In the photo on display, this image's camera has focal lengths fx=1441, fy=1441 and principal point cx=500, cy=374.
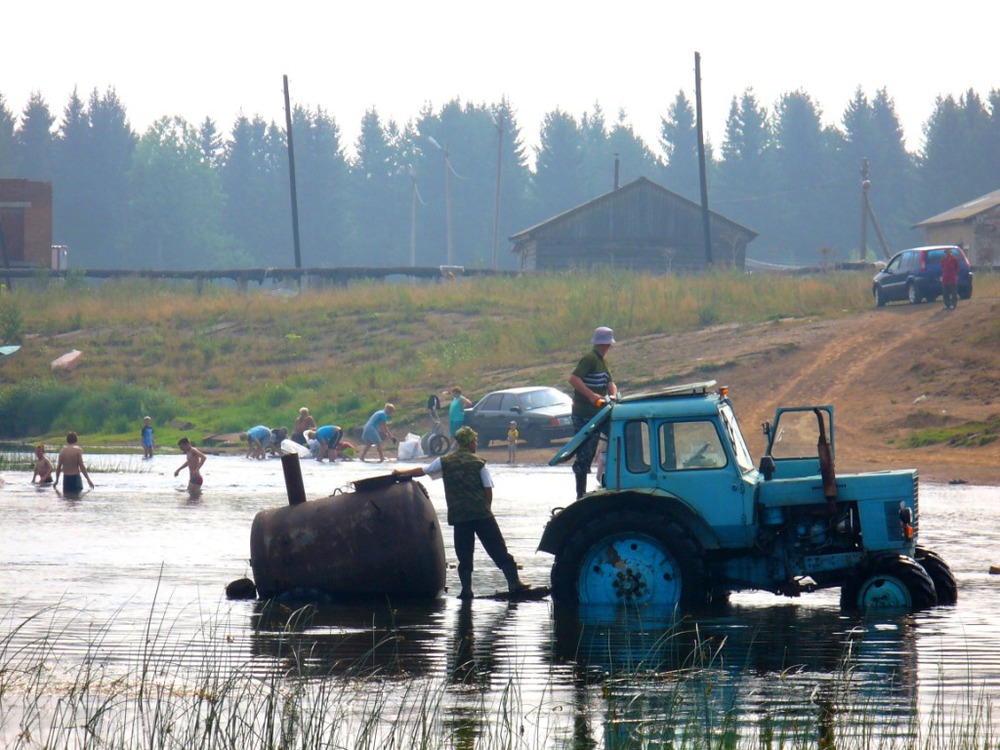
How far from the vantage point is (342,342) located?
4769 centimetres

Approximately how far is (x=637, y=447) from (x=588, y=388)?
2.62 meters

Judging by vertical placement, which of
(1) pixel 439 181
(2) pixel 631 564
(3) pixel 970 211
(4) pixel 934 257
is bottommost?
(2) pixel 631 564

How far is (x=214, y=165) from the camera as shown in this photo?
147875 mm

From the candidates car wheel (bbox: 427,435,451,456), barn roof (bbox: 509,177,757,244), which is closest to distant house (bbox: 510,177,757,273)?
barn roof (bbox: 509,177,757,244)

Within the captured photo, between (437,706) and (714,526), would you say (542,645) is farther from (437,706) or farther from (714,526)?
(437,706)

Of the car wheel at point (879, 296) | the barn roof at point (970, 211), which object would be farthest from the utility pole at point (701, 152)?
the car wheel at point (879, 296)

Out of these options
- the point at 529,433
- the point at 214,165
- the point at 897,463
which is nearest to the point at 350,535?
the point at 897,463

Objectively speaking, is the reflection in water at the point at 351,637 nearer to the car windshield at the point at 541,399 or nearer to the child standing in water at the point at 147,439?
the car windshield at the point at 541,399

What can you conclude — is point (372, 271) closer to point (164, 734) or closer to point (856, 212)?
point (164, 734)

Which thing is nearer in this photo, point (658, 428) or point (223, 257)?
point (658, 428)

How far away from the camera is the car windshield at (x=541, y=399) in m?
33.6

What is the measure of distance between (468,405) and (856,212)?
93.0 m

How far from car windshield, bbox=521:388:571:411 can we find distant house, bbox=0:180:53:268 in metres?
48.9

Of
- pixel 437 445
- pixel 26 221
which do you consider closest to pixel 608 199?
pixel 26 221
